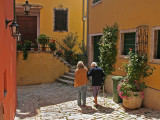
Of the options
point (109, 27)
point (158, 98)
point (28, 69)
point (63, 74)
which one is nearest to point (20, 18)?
point (28, 69)

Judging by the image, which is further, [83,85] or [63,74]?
[63,74]

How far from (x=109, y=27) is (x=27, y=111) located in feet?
18.2

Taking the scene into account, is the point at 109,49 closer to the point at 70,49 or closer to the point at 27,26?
the point at 70,49

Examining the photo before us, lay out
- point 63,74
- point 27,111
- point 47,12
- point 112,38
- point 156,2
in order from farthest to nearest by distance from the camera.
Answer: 1. point 47,12
2. point 63,74
3. point 112,38
4. point 27,111
5. point 156,2

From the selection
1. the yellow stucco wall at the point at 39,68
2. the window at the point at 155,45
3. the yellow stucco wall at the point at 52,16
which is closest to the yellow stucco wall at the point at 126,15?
the window at the point at 155,45

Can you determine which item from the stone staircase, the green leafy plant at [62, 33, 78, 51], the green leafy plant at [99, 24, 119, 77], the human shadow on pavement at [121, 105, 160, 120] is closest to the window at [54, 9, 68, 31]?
the green leafy plant at [62, 33, 78, 51]

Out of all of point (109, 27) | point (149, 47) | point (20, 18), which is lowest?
point (149, 47)

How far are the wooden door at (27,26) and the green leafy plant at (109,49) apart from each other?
7526mm

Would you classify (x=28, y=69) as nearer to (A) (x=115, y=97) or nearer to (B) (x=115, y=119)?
(A) (x=115, y=97)

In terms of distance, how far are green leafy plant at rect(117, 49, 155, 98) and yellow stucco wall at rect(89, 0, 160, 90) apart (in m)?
0.26

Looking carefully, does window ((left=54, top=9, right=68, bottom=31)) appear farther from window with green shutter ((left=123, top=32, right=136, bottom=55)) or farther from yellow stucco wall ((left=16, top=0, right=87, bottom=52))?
window with green shutter ((left=123, top=32, right=136, bottom=55))

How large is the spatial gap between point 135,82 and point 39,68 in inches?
304

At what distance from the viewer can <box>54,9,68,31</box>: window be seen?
15.4 metres

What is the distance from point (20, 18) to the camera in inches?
599
